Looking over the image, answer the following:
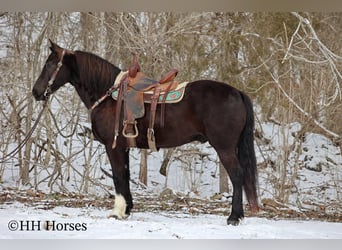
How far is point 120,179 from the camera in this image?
4.18 meters

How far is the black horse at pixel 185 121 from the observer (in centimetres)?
399

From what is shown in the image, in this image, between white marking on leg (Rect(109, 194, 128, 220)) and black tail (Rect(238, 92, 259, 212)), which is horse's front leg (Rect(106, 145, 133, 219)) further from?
black tail (Rect(238, 92, 259, 212))

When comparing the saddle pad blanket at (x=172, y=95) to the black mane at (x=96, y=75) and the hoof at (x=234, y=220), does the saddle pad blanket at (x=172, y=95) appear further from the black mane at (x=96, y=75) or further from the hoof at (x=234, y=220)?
the hoof at (x=234, y=220)

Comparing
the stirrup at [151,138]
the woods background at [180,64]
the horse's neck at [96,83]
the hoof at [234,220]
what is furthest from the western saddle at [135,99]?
the hoof at [234,220]

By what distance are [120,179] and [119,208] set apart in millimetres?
228

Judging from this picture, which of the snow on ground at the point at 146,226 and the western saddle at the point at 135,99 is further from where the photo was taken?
the western saddle at the point at 135,99

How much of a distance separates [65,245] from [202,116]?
1416 mm

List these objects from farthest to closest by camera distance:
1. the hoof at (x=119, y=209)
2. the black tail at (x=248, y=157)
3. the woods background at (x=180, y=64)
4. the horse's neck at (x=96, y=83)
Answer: the woods background at (x=180, y=64) → the horse's neck at (x=96, y=83) → the hoof at (x=119, y=209) → the black tail at (x=248, y=157)

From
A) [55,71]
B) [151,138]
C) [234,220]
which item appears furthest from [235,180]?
[55,71]

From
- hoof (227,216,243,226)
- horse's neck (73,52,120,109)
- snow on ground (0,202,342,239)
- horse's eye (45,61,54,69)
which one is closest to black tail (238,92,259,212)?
hoof (227,216,243,226)

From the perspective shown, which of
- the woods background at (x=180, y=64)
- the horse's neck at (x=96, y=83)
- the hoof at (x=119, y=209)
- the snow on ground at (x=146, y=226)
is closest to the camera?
the snow on ground at (x=146, y=226)

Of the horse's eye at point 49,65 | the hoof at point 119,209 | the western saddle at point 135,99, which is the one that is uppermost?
the horse's eye at point 49,65
